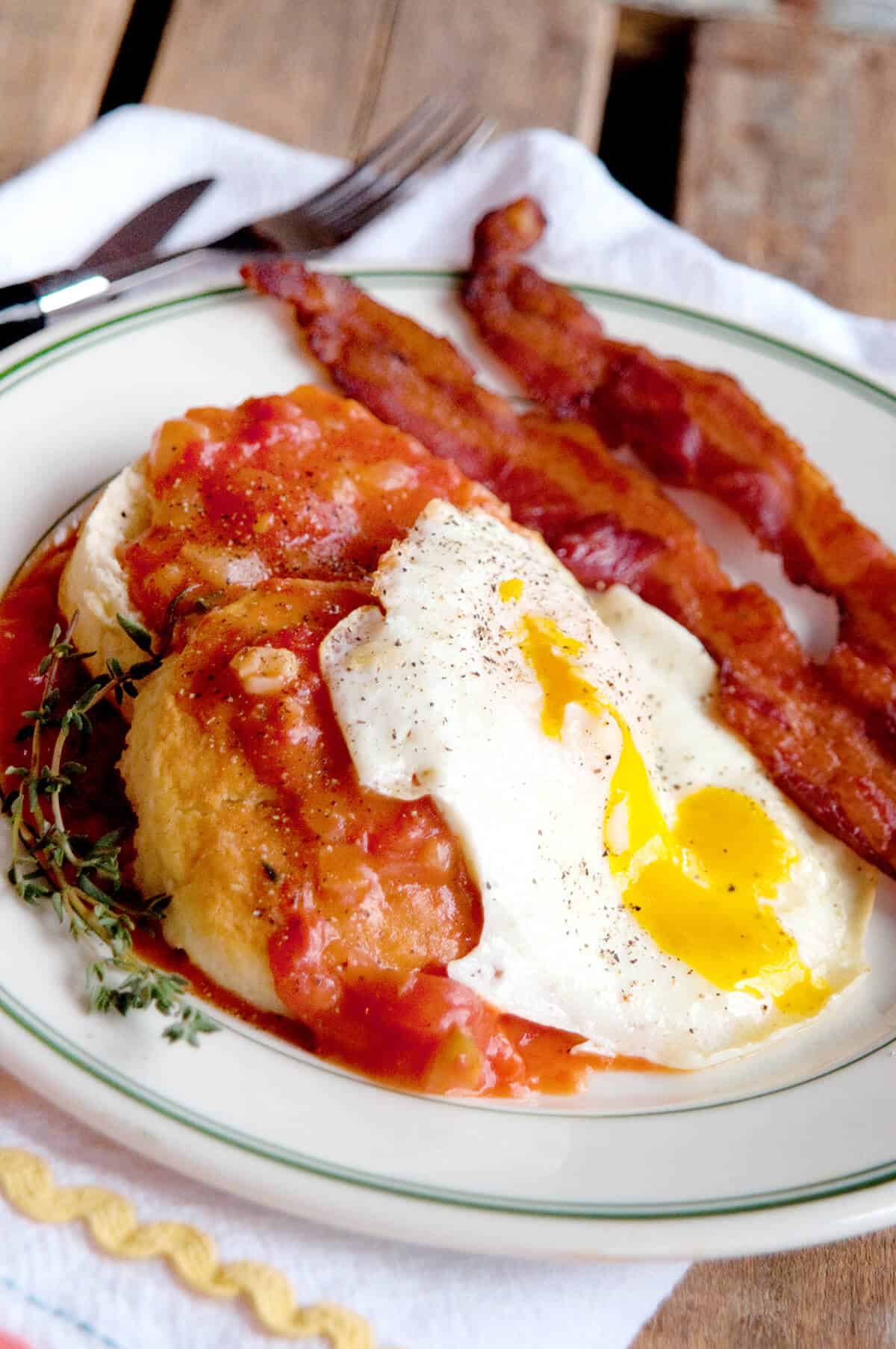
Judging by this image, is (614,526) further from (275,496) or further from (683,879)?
(683,879)

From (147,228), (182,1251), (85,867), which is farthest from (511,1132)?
(147,228)

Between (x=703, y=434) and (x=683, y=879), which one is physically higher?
(x=703, y=434)

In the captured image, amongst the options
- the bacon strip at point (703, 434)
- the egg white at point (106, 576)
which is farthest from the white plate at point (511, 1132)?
the bacon strip at point (703, 434)

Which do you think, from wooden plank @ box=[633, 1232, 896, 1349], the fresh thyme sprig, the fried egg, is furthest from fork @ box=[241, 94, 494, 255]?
wooden plank @ box=[633, 1232, 896, 1349]

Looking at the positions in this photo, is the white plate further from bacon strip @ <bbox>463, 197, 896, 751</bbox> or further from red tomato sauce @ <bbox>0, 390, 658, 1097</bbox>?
bacon strip @ <bbox>463, 197, 896, 751</bbox>

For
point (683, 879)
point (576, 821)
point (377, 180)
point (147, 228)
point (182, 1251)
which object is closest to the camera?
point (182, 1251)

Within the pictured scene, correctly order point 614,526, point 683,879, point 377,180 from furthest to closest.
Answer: point 377,180 → point 614,526 → point 683,879

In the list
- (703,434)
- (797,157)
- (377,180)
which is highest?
(797,157)
